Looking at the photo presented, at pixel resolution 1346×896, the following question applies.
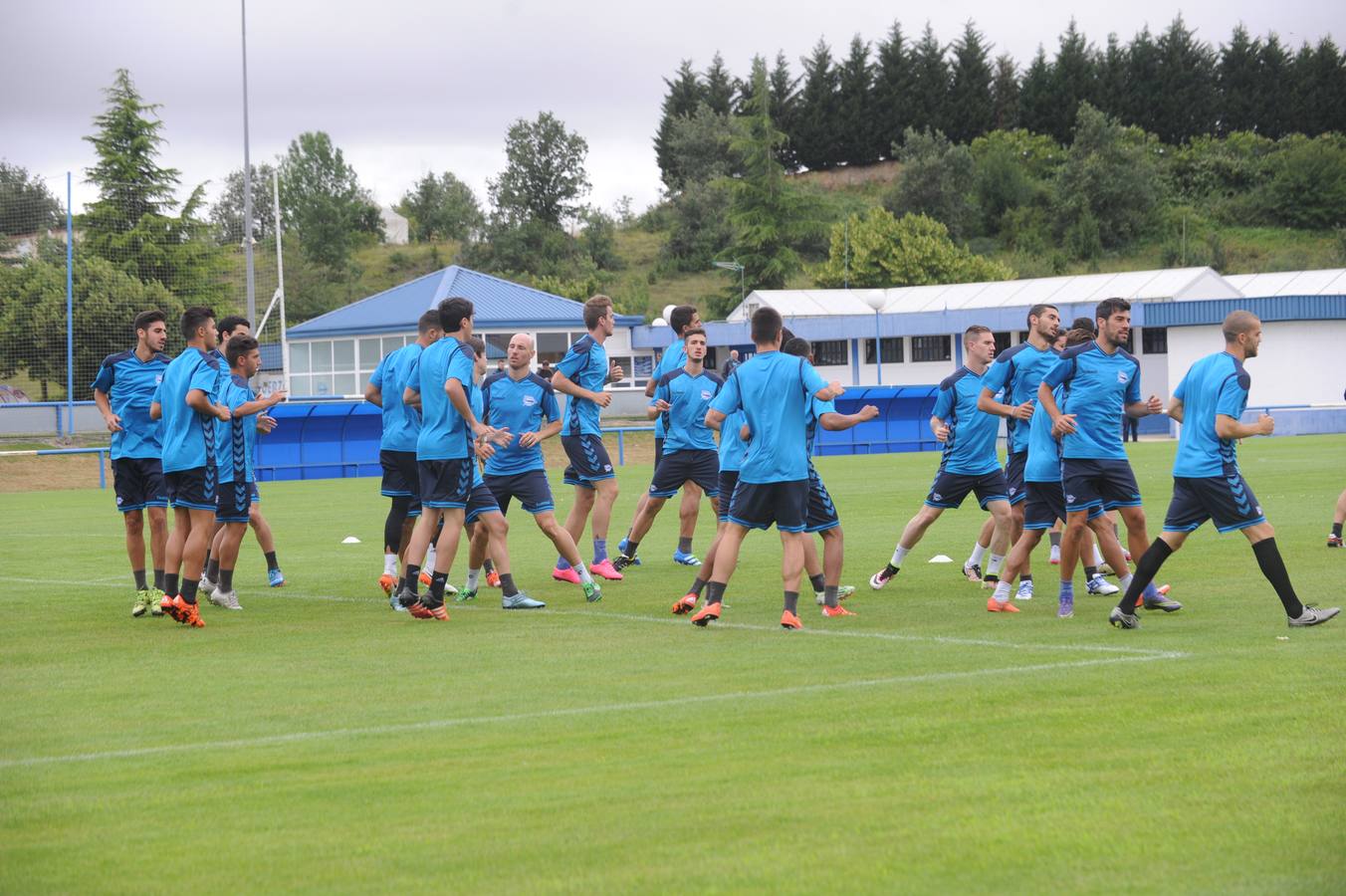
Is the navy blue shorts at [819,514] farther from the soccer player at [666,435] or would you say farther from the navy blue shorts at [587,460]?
the soccer player at [666,435]

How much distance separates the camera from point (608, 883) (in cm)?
468

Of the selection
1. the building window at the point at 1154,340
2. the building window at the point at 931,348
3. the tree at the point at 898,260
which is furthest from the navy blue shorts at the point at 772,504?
the tree at the point at 898,260

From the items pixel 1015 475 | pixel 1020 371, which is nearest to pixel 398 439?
pixel 1020 371

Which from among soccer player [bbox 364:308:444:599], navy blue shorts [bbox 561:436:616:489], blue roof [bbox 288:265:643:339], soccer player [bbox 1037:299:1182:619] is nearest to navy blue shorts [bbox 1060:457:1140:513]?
soccer player [bbox 1037:299:1182:619]

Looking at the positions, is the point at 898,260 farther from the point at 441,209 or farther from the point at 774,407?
the point at 774,407

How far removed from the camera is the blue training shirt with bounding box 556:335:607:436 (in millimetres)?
13523

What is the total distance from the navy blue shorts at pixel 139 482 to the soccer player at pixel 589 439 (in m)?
3.36

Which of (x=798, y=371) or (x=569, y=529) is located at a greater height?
(x=798, y=371)

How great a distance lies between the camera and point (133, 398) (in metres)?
12.3

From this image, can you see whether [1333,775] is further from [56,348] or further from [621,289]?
[621,289]

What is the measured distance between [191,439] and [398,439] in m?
1.65

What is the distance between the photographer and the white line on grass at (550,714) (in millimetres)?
6742

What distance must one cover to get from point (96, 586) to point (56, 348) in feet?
105

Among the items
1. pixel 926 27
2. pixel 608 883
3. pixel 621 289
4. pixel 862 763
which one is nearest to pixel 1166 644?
pixel 862 763
